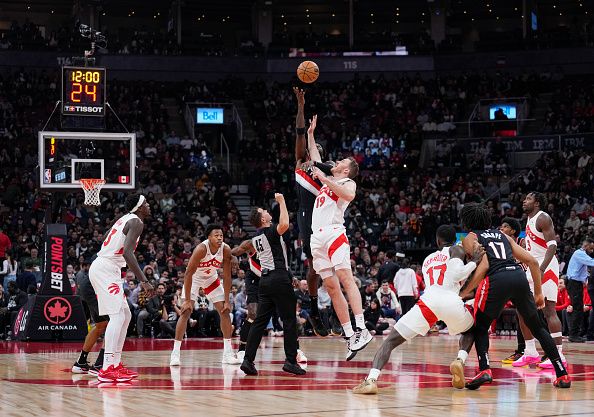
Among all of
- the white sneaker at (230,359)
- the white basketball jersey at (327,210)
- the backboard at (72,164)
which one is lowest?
the white sneaker at (230,359)

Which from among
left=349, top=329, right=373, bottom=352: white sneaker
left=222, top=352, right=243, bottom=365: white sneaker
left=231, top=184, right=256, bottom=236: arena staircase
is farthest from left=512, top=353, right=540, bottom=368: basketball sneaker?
left=231, top=184, right=256, bottom=236: arena staircase

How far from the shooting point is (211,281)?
537 inches

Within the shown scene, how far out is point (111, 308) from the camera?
1064 centimetres

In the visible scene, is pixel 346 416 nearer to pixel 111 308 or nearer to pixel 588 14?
pixel 111 308

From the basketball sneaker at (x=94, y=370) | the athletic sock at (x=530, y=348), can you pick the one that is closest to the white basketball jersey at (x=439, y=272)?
the athletic sock at (x=530, y=348)

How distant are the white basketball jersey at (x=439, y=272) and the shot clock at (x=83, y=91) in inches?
448

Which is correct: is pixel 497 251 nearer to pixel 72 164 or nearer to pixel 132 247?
pixel 132 247

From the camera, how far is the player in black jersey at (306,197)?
1186 centimetres

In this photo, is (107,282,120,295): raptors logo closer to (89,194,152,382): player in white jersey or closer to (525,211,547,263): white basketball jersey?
(89,194,152,382): player in white jersey

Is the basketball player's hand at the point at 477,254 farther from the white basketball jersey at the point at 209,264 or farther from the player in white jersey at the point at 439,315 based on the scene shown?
the white basketball jersey at the point at 209,264

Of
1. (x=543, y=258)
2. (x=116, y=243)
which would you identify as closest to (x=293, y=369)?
(x=116, y=243)

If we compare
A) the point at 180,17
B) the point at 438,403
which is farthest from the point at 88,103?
the point at 180,17

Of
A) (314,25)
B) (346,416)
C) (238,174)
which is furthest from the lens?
(314,25)

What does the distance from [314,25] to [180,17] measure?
6.93 metres
